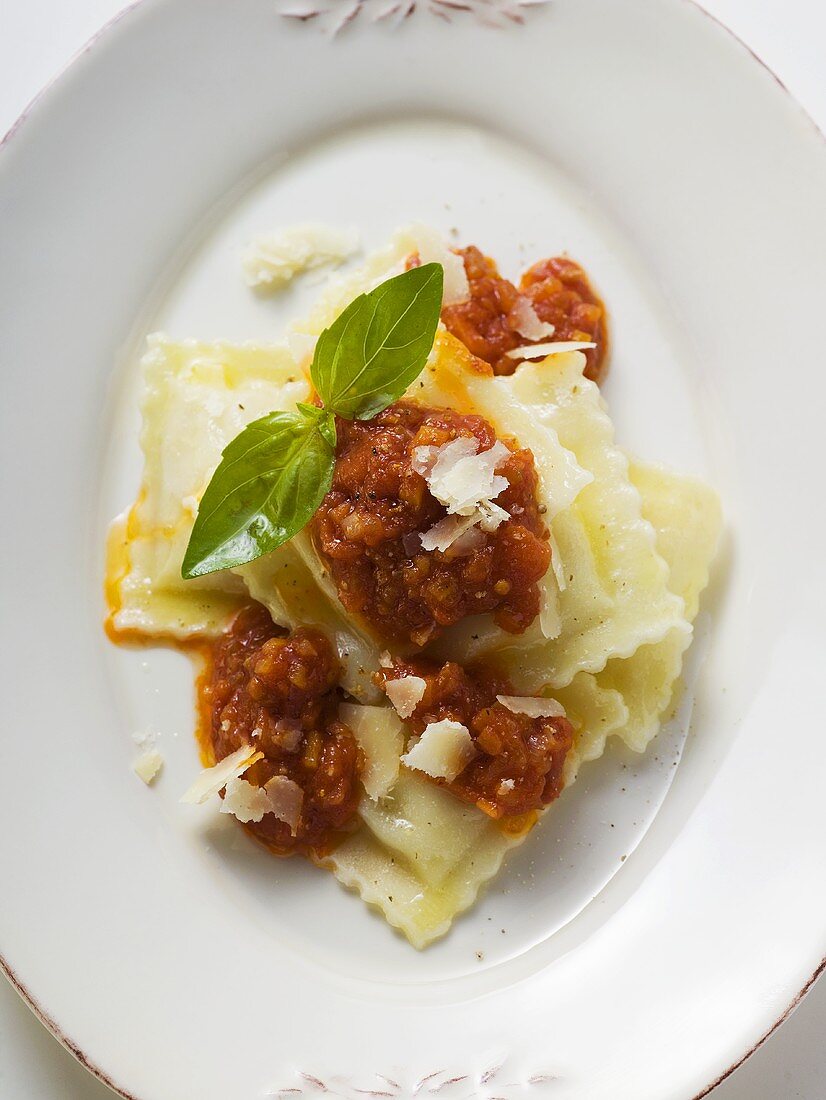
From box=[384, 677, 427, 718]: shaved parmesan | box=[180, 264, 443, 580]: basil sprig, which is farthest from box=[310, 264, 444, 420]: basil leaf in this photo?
box=[384, 677, 427, 718]: shaved parmesan

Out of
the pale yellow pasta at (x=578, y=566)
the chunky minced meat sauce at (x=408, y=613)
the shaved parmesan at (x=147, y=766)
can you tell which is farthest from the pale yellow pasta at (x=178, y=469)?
the pale yellow pasta at (x=578, y=566)

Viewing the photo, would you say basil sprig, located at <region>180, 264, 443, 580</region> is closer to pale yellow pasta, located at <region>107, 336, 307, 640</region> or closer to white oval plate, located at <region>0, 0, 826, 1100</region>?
pale yellow pasta, located at <region>107, 336, 307, 640</region>

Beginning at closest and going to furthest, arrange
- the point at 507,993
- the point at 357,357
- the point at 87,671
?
the point at 357,357
the point at 507,993
the point at 87,671

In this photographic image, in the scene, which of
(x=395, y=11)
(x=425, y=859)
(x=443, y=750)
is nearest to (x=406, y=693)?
(x=443, y=750)

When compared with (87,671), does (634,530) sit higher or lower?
higher

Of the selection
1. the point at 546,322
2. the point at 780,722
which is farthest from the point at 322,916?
the point at 546,322

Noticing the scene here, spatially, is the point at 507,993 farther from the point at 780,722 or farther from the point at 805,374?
the point at 805,374
